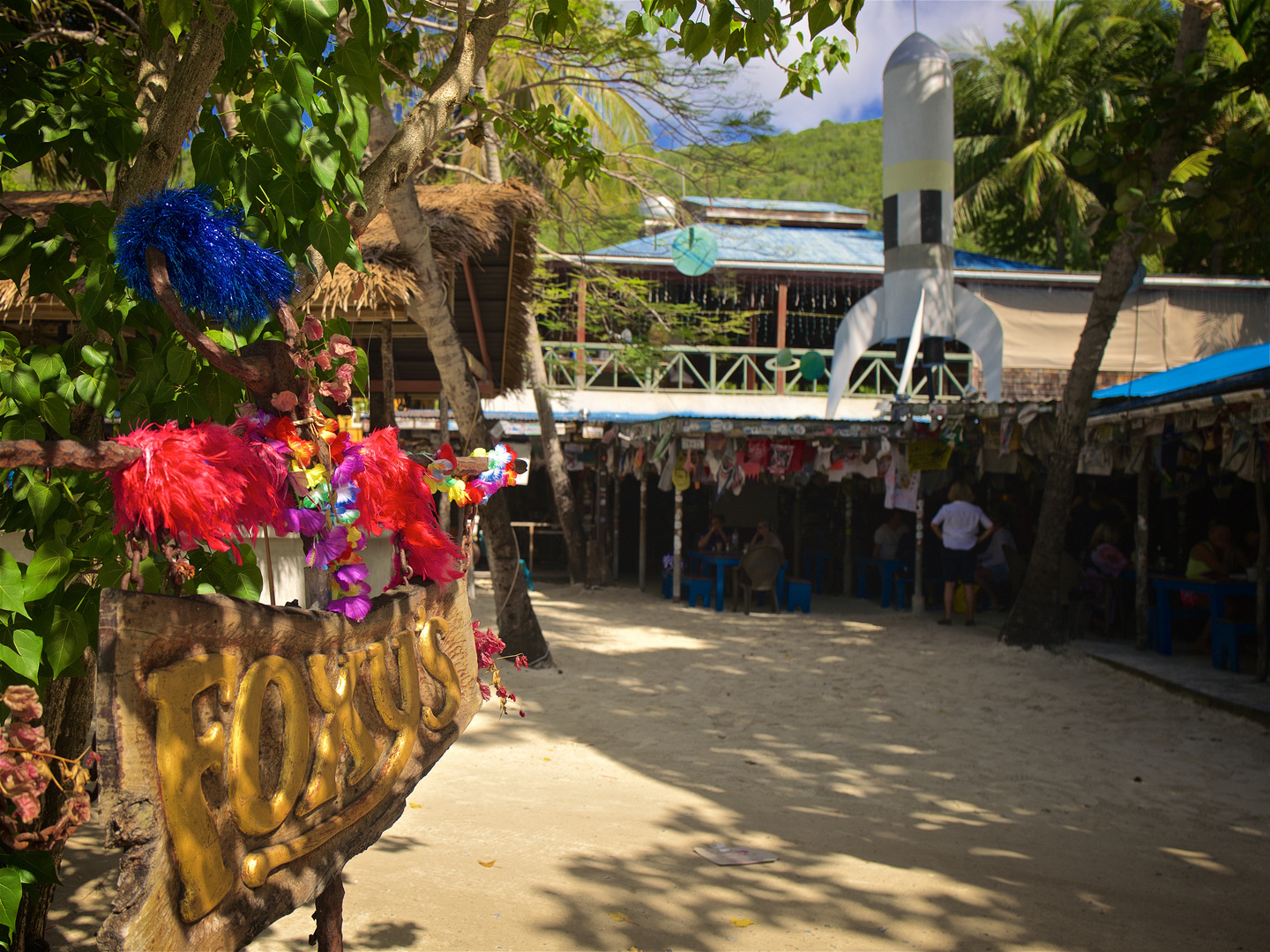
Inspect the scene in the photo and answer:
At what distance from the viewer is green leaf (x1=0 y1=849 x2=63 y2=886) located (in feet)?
5.31

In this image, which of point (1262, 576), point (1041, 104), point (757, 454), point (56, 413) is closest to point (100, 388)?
point (56, 413)

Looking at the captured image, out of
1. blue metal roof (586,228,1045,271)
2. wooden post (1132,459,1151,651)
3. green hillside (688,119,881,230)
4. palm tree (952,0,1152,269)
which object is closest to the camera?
wooden post (1132,459,1151,651)

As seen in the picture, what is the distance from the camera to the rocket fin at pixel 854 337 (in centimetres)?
1430

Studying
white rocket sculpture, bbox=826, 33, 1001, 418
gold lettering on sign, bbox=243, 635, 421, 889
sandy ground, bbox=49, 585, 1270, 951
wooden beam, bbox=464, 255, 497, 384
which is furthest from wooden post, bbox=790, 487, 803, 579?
gold lettering on sign, bbox=243, 635, 421, 889

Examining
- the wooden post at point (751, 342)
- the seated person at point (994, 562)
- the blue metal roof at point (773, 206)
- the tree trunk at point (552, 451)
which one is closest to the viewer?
the seated person at point (994, 562)

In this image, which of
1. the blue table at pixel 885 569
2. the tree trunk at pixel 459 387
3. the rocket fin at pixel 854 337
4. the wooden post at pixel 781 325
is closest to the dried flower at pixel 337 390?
the tree trunk at pixel 459 387

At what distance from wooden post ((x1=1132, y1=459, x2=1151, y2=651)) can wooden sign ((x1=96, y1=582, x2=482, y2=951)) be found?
873 centimetres

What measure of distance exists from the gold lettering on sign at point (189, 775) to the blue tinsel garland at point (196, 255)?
2.36 ft

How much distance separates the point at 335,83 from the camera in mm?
1951

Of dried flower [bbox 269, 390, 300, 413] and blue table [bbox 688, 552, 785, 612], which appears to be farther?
blue table [bbox 688, 552, 785, 612]

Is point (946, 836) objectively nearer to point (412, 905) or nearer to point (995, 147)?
point (412, 905)

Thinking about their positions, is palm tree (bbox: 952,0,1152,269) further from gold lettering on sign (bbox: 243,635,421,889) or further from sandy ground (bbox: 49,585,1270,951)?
gold lettering on sign (bbox: 243,635,421,889)

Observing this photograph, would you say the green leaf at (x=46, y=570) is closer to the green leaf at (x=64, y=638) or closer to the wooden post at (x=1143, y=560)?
the green leaf at (x=64, y=638)

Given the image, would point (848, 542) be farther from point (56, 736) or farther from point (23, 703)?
point (23, 703)
